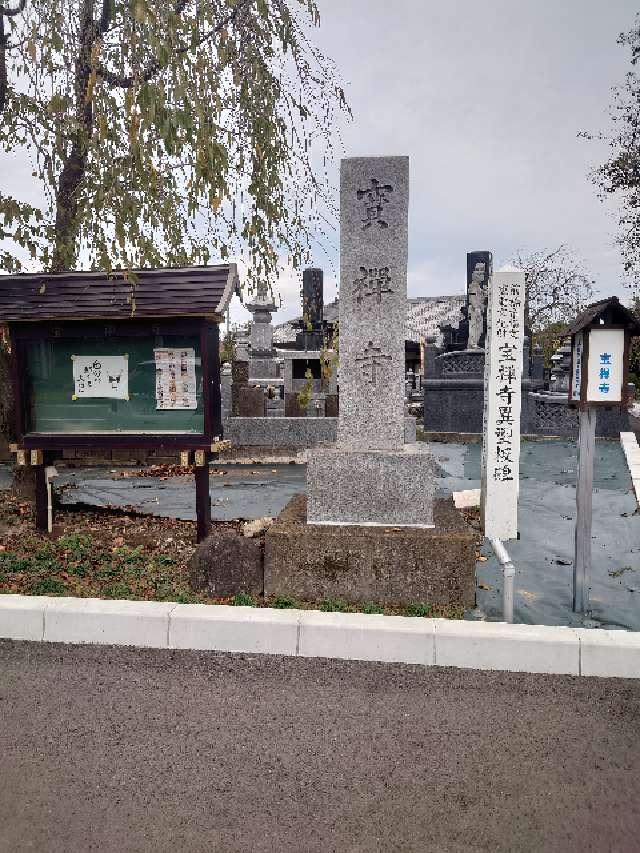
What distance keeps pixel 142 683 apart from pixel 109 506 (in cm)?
477

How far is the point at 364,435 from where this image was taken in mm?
4859

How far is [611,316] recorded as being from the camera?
411 centimetres

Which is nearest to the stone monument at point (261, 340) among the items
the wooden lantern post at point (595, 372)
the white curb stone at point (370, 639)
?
the wooden lantern post at point (595, 372)

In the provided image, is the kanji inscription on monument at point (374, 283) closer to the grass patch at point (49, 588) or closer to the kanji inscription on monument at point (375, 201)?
the kanji inscription on monument at point (375, 201)

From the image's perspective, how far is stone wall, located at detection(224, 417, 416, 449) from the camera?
13344mm

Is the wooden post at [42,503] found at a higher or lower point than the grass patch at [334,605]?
higher

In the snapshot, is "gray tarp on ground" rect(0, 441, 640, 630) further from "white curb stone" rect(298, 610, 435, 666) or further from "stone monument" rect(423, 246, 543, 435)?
"stone monument" rect(423, 246, 543, 435)

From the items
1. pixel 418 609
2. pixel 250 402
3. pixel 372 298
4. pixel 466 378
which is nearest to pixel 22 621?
pixel 418 609

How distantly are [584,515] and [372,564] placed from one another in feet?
5.38

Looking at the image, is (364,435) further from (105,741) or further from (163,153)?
(163,153)

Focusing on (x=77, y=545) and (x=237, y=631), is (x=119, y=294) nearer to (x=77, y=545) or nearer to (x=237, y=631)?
(x=77, y=545)

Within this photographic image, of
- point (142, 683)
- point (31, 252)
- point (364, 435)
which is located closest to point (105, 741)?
point (142, 683)

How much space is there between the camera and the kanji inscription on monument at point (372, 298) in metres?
4.71

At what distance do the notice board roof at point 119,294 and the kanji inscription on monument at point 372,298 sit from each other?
140cm
